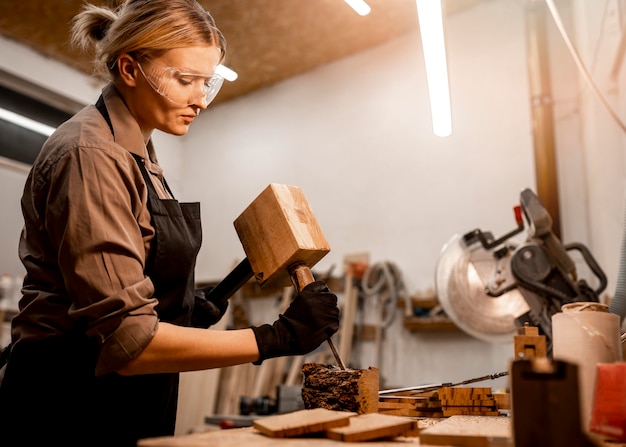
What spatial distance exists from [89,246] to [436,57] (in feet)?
5.30

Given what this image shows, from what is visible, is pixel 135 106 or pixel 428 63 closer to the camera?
pixel 135 106

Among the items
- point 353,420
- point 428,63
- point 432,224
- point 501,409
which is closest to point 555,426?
point 353,420

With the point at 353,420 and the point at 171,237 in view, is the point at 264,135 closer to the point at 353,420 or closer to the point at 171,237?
the point at 171,237

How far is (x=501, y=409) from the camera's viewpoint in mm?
1452

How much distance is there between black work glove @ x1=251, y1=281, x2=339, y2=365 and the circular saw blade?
1.25 metres

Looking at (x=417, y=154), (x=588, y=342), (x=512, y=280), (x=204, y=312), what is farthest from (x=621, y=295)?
(x=417, y=154)

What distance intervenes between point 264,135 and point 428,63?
11.2ft

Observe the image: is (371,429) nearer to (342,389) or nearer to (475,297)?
(342,389)

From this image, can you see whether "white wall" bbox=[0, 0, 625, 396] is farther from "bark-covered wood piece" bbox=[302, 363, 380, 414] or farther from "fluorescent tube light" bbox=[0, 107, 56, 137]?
"bark-covered wood piece" bbox=[302, 363, 380, 414]

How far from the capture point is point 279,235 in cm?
134

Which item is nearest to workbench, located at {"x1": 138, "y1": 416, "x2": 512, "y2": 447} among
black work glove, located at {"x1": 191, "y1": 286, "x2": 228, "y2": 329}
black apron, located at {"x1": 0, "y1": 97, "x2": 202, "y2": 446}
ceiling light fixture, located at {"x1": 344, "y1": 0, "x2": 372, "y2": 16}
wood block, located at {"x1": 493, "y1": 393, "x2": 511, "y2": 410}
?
black apron, located at {"x1": 0, "y1": 97, "x2": 202, "y2": 446}

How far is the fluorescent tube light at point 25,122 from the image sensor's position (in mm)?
4578

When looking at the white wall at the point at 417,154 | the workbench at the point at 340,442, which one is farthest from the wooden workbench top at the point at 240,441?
the white wall at the point at 417,154

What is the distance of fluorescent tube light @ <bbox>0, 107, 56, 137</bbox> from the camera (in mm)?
4578
